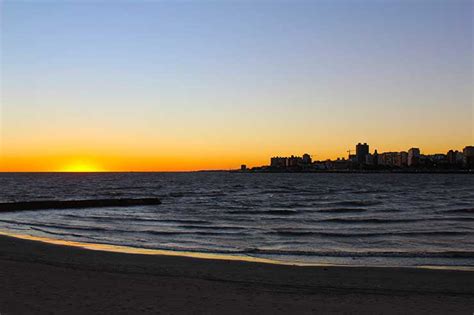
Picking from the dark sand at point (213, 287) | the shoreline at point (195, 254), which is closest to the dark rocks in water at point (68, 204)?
the shoreline at point (195, 254)

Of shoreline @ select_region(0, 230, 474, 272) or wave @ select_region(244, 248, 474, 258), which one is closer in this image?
shoreline @ select_region(0, 230, 474, 272)

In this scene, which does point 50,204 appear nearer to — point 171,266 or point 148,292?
point 171,266

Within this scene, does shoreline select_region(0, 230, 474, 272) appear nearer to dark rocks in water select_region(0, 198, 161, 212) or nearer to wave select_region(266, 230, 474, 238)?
wave select_region(266, 230, 474, 238)

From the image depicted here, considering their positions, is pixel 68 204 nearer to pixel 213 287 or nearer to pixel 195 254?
pixel 195 254

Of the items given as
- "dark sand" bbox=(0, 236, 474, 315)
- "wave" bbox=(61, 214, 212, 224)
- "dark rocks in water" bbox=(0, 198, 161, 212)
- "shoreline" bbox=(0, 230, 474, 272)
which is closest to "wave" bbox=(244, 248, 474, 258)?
"shoreline" bbox=(0, 230, 474, 272)

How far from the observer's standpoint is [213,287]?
41.1 ft

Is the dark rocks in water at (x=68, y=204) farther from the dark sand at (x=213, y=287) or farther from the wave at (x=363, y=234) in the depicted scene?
the dark sand at (x=213, y=287)

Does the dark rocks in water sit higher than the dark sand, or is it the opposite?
the dark sand

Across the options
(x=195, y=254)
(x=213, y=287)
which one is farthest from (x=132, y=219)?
(x=213, y=287)

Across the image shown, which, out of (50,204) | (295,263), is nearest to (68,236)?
(295,263)

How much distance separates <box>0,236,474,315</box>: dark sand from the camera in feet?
33.6

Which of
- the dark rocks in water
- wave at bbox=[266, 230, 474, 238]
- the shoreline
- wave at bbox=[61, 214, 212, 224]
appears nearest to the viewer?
the shoreline

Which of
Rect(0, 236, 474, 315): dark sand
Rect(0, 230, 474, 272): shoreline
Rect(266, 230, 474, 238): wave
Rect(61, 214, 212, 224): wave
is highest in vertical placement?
Rect(0, 236, 474, 315): dark sand

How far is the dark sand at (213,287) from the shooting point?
404 inches
